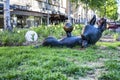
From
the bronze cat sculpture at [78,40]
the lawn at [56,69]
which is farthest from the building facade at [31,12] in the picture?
the lawn at [56,69]

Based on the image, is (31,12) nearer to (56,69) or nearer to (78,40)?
(78,40)

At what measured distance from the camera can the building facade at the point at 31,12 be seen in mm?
31434

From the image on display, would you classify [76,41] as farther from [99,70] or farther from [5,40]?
[99,70]

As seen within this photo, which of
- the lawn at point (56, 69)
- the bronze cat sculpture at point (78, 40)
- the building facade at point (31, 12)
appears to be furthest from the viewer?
the building facade at point (31, 12)

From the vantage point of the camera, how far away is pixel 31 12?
122 ft

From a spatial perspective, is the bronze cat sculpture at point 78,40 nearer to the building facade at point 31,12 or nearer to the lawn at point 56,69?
the lawn at point 56,69

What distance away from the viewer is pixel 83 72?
21.2 feet

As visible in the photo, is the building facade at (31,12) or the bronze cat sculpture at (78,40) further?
the building facade at (31,12)

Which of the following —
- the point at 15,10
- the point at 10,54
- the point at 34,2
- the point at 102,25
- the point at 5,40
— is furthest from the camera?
the point at 34,2

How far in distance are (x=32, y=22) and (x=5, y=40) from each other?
26.4 meters

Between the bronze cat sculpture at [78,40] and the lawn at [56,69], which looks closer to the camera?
the lawn at [56,69]

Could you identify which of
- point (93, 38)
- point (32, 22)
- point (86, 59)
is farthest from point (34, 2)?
point (86, 59)

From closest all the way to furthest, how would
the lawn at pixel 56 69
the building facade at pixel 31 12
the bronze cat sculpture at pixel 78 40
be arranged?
the lawn at pixel 56 69 → the bronze cat sculpture at pixel 78 40 → the building facade at pixel 31 12

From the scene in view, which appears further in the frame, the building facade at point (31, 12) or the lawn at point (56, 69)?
the building facade at point (31, 12)
